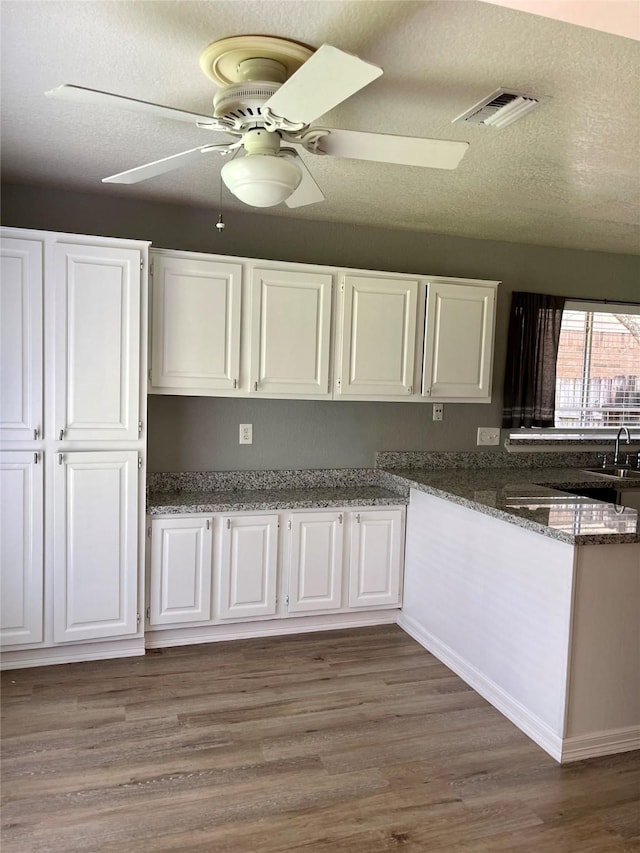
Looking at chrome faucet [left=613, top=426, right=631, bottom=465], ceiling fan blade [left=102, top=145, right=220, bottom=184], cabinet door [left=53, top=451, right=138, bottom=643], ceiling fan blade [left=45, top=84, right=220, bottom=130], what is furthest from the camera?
chrome faucet [left=613, top=426, right=631, bottom=465]

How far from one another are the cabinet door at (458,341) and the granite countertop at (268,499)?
2.30ft

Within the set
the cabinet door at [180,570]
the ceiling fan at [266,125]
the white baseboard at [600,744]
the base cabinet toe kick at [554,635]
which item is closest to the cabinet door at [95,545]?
the cabinet door at [180,570]

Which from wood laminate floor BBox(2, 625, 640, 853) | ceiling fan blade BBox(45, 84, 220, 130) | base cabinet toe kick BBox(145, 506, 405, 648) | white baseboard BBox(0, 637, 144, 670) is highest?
ceiling fan blade BBox(45, 84, 220, 130)

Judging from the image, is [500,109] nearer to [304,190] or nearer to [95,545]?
[304,190]

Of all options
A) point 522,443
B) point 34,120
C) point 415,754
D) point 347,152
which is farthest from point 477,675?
point 34,120

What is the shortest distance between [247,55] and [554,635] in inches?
92.4

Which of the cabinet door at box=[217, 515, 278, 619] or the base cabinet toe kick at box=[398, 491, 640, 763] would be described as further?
the cabinet door at box=[217, 515, 278, 619]

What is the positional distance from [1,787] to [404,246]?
3.47m

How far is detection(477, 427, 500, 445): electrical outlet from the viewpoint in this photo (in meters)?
4.42

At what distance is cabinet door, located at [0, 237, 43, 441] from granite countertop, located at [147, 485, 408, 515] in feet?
2.49

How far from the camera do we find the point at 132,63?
2006mm

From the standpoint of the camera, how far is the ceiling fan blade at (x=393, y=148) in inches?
76.3

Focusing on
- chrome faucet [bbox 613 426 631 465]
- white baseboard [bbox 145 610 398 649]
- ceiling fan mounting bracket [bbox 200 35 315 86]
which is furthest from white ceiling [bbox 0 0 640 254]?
white baseboard [bbox 145 610 398 649]

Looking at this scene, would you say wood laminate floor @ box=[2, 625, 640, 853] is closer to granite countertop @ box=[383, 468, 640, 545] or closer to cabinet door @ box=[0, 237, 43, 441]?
granite countertop @ box=[383, 468, 640, 545]
